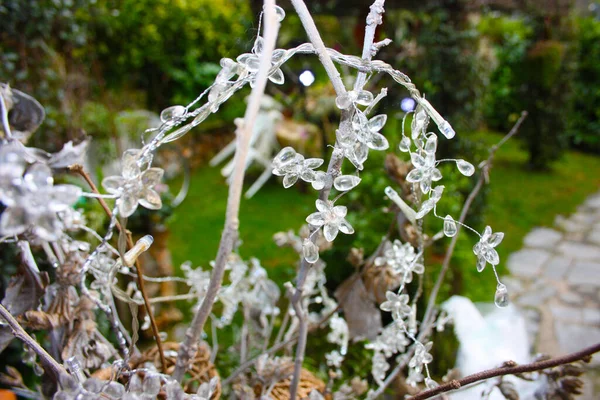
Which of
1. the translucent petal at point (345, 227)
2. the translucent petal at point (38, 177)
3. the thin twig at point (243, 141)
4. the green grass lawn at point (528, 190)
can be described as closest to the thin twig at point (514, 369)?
the translucent petal at point (345, 227)

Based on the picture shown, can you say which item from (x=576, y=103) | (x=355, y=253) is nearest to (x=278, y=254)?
(x=355, y=253)

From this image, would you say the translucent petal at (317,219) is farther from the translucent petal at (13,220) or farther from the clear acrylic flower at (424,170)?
the translucent petal at (13,220)

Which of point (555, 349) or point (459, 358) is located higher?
point (555, 349)

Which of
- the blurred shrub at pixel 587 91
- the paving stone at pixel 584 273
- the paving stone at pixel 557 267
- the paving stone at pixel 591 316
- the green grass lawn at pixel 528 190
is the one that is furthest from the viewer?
the blurred shrub at pixel 587 91

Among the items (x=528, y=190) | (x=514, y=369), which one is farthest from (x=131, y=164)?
(x=528, y=190)

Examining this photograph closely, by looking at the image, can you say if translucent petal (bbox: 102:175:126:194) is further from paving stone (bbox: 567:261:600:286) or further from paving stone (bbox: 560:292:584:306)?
paving stone (bbox: 567:261:600:286)

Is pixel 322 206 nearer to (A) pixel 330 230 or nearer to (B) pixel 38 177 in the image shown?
(A) pixel 330 230

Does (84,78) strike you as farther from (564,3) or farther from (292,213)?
(564,3)
